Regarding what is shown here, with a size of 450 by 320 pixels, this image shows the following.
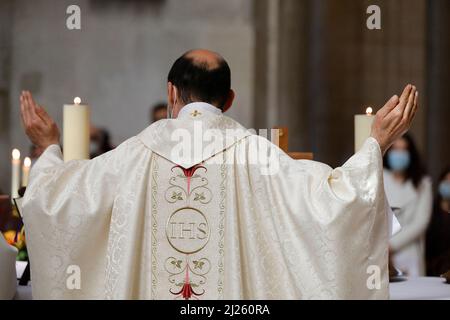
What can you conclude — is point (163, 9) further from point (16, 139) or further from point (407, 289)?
point (407, 289)

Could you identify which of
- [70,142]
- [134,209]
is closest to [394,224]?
[134,209]

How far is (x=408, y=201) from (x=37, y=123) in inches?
120

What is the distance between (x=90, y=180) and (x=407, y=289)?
1169 mm

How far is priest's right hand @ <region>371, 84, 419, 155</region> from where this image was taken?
296 centimetres

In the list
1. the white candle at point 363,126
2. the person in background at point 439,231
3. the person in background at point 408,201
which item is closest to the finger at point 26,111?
the white candle at point 363,126

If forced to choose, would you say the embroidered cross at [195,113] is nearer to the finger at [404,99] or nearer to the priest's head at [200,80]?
the priest's head at [200,80]

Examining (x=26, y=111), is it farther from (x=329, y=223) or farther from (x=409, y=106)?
(x=409, y=106)

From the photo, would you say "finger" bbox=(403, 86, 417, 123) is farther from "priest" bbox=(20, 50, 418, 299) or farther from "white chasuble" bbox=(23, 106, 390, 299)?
"white chasuble" bbox=(23, 106, 390, 299)

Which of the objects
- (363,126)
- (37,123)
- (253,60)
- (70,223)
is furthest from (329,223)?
(253,60)

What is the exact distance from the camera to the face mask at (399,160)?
5691 mm

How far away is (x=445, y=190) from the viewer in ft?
18.7

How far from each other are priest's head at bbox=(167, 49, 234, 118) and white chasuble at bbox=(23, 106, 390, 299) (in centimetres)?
7

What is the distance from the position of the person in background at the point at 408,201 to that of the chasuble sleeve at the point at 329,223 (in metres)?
2.52
